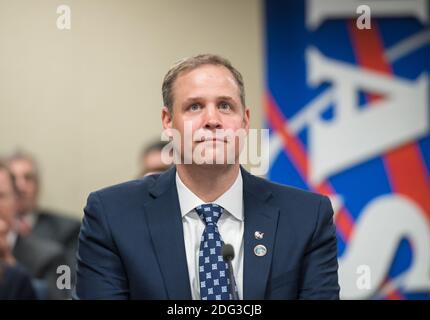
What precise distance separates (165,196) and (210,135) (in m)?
0.24

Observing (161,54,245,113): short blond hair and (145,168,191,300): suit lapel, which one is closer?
(145,168,191,300): suit lapel

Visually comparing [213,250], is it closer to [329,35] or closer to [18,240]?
[18,240]

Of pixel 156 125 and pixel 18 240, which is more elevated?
pixel 156 125

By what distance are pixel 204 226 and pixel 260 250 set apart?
0.56 ft

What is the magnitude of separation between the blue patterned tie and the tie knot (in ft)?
0.05

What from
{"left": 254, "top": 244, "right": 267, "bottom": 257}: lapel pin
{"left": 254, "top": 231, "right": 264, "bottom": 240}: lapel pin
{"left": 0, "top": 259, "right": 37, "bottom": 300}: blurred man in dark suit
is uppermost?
{"left": 254, "top": 231, "right": 264, "bottom": 240}: lapel pin

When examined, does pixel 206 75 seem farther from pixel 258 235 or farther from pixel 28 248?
pixel 28 248

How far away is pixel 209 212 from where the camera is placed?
194cm

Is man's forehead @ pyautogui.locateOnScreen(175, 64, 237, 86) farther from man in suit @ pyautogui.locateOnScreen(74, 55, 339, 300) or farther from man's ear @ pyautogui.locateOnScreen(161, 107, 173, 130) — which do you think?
man's ear @ pyautogui.locateOnScreen(161, 107, 173, 130)

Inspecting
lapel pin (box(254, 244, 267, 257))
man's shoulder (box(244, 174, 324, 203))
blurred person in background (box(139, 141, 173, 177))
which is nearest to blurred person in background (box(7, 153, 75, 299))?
blurred person in background (box(139, 141, 173, 177))

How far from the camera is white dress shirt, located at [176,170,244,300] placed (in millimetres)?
1905

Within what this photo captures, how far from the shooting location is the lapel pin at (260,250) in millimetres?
1878

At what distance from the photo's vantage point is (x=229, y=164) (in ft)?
6.51
